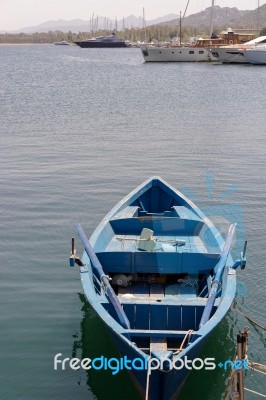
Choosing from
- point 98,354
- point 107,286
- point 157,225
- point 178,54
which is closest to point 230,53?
point 178,54

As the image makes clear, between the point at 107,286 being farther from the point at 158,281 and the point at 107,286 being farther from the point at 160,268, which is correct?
the point at 158,281

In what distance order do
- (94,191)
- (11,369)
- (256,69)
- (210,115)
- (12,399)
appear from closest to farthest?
(12,399)
(11,369)
(94,191)
(210,115)
(256,69)

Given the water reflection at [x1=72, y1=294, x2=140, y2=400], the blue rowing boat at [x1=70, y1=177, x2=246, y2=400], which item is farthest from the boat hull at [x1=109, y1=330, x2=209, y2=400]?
the water reflection at [x1=72, y1=294, x2=140, y2=400]

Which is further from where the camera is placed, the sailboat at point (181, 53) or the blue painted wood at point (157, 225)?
the sailboat at point (181, 53)

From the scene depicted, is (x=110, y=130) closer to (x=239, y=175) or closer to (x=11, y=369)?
(x=239, y=175)

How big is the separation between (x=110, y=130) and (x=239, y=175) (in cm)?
1303

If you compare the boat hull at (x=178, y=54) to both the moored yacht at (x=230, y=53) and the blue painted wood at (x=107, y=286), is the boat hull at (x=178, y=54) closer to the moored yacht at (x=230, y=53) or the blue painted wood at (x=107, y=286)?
the moored yacht at (x=230, y=53)

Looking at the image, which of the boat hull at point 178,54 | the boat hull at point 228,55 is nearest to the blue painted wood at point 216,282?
the boat hull at point 228,55

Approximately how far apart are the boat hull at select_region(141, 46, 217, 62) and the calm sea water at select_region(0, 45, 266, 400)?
50.1 metres

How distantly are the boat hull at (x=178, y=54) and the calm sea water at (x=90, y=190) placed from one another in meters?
50.1

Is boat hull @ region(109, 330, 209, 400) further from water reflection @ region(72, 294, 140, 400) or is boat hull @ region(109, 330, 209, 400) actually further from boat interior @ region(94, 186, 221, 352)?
water reflection @ region(72, 294, 140, 400)

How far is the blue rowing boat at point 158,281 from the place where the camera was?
1005 centimetres

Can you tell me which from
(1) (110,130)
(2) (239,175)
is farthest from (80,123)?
(2) (239,175)

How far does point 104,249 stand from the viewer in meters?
14.7
